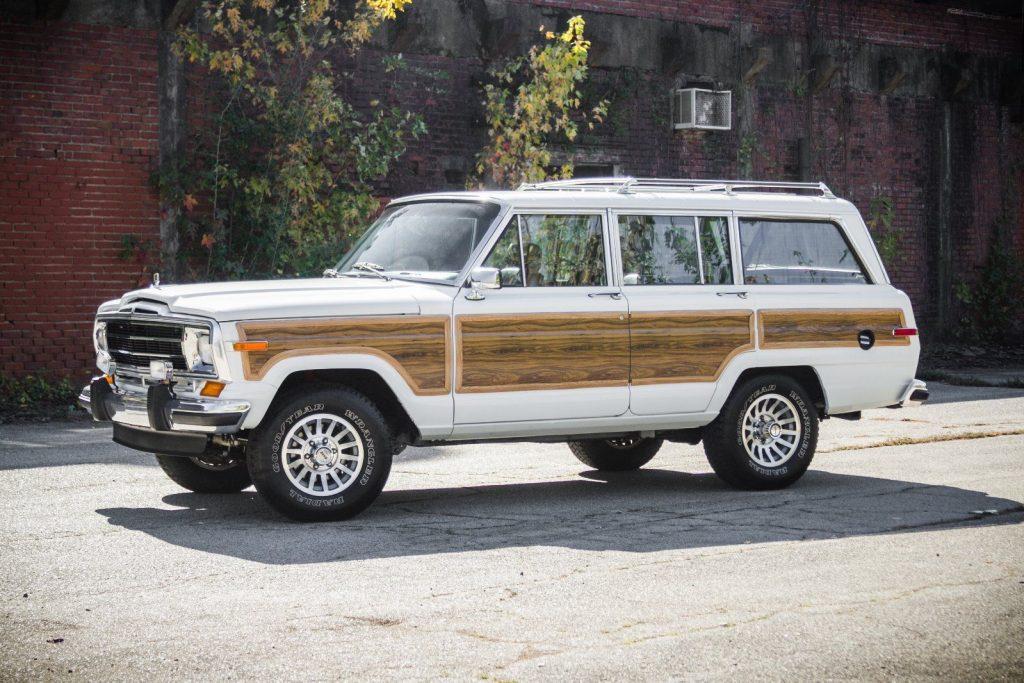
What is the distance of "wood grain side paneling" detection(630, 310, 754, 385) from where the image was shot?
9312 mm

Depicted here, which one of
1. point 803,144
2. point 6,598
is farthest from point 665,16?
point 6,598

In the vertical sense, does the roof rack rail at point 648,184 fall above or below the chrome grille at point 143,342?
above

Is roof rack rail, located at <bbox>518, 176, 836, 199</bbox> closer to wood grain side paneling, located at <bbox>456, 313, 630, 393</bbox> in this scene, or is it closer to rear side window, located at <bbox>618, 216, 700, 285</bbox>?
rear side window, located at <bbox>618, 216, 700, 285</bbox>

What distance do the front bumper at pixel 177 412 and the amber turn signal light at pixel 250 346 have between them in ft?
0.96

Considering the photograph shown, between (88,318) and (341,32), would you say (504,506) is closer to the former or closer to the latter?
(88,318)

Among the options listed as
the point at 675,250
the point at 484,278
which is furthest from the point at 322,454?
the point at 675,250

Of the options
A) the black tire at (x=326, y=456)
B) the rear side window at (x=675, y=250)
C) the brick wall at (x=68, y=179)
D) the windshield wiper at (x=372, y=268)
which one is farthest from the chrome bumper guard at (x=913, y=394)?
the brick wall at (x=68, y=179)

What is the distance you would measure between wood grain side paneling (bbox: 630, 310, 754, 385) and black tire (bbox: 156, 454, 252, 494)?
267 cm

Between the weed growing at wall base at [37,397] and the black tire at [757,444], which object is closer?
the black tire at [757,444]

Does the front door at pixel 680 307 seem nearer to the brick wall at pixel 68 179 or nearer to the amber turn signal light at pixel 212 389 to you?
the amber turn signal light at pixel 212 389

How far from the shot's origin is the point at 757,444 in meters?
9.76

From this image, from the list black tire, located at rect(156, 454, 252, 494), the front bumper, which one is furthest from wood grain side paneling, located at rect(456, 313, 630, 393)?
black tire, located at rect(156, 454, 252, 494)

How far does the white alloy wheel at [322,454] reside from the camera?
8.20m

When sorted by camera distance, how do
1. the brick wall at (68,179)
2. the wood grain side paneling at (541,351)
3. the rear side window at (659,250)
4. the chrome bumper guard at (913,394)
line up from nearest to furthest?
1. the wood grain side paneling at (541,351)
2. the rear side window at (659,250)
3. the chrome bumper guard at (913,394)
4. the brick wall at (68,179)
